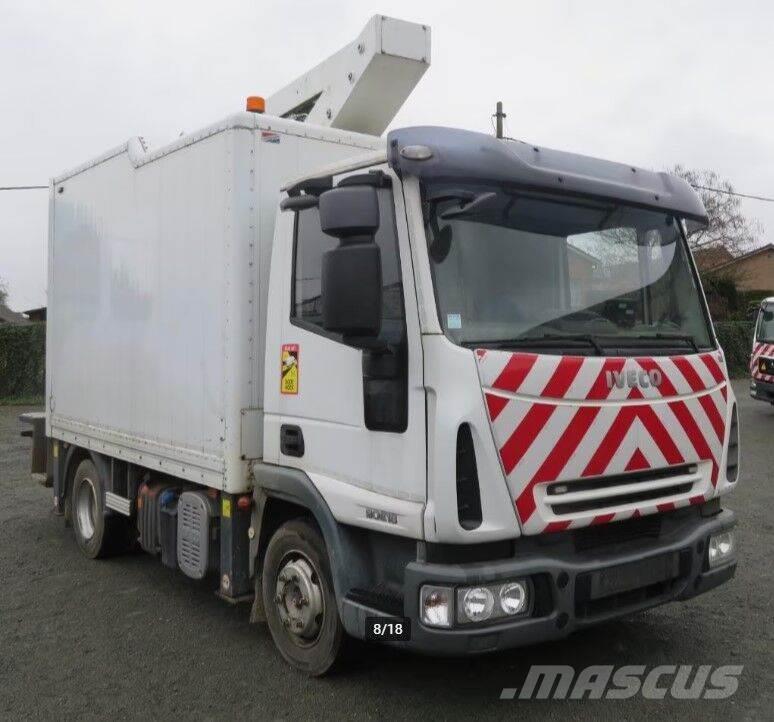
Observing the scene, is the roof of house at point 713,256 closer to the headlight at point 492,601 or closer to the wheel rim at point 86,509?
the wheel rim at point 86,509

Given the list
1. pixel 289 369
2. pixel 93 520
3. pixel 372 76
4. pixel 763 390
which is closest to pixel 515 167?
pixel 289 369

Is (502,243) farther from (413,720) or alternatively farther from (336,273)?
(413,720)

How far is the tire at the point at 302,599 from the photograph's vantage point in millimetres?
3977

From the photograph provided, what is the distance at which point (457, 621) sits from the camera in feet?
11.0

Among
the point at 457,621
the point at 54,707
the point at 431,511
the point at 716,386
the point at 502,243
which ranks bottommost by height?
the point at 54,707

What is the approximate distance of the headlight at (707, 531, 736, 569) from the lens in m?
4.15

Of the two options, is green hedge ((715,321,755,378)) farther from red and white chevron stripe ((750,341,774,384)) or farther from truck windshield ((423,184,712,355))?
truck windshield ((423,184,712,355))

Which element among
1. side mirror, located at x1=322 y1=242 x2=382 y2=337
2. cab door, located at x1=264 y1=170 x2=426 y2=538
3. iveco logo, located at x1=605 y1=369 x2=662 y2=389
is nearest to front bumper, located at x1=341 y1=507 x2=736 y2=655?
cab door, located at x1=264 y1=170 x2=426 y2=538

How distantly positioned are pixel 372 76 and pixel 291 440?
7.94 feet

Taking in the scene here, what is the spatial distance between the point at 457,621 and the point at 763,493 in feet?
21.8

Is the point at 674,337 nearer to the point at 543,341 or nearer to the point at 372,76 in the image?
the point at 543,341

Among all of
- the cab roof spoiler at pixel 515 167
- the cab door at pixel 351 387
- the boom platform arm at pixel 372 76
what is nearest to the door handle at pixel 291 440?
the cab door at pixel 351 387

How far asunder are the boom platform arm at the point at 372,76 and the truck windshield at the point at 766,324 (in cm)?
1363

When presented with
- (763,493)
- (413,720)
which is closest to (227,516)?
(413,720)
